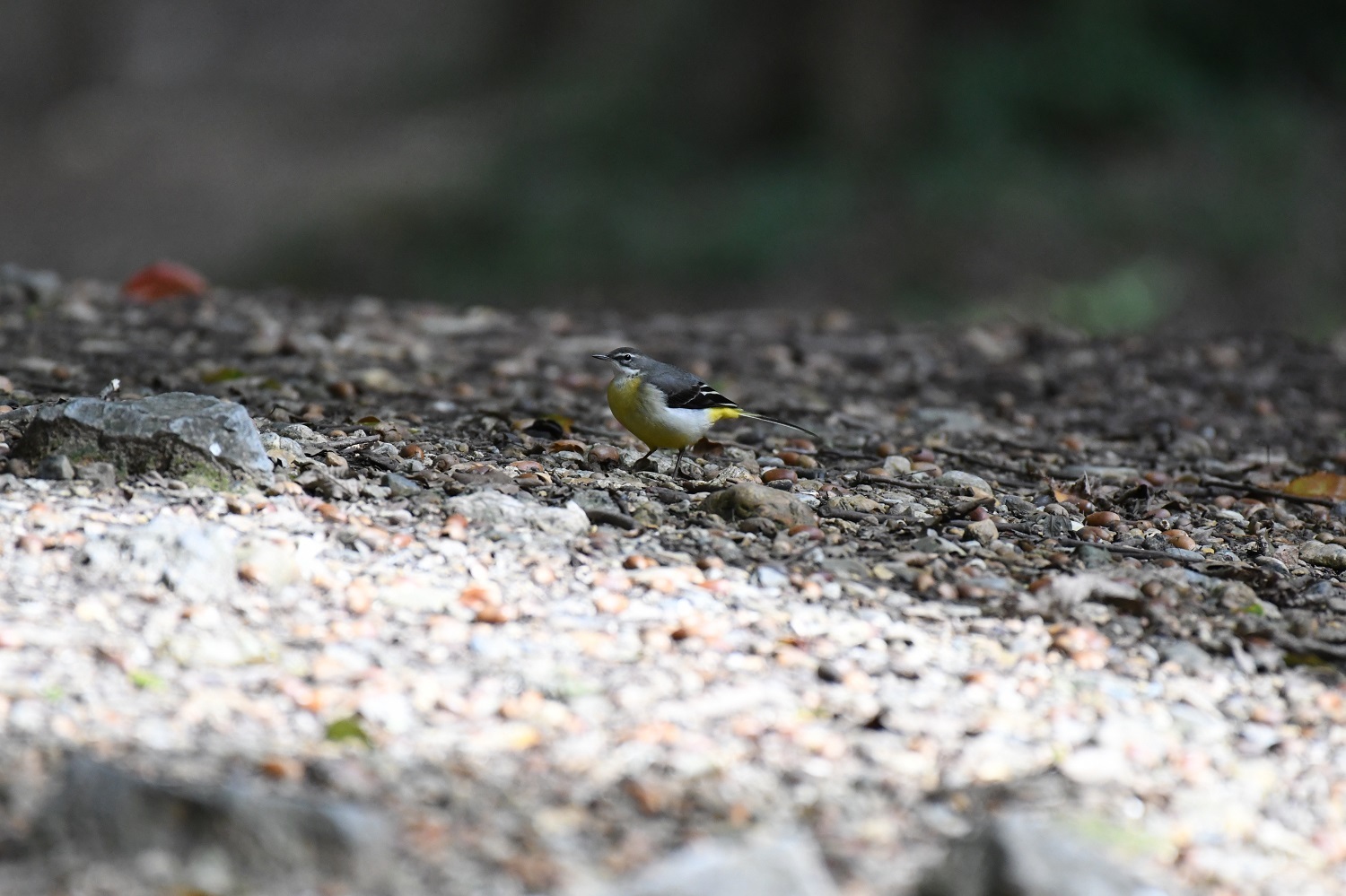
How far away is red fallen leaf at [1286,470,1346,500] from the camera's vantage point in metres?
5.02

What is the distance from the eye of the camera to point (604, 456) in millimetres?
4660

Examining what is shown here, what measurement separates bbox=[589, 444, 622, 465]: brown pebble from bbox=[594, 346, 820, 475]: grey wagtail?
0.15 m

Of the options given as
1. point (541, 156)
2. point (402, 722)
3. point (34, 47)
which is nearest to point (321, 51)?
point (34, 47)

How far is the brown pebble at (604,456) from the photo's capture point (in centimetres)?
463

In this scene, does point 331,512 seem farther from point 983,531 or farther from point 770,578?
point 983,531

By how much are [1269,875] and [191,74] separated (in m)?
28.7

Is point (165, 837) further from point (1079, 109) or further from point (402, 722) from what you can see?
point (1079, 109)

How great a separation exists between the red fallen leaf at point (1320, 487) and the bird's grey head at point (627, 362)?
218 cm

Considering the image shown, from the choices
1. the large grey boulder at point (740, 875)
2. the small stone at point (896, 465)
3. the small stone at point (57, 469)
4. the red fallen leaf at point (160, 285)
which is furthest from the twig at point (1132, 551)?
the red fallen leaf at point (160, 285)

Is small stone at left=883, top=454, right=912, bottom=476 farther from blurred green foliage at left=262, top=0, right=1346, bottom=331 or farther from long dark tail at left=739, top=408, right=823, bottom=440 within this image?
blurred green foliage at left=262, top=0, right=1346, bottom=331

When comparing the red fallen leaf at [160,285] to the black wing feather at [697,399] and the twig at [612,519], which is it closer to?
the black wing feather at [697,399]

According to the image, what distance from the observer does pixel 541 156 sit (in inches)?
625

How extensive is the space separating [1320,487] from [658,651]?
2.89 m

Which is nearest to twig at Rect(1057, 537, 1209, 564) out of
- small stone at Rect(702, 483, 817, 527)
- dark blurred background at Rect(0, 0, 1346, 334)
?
small stone at Rect(702, 483, 817, 527)
